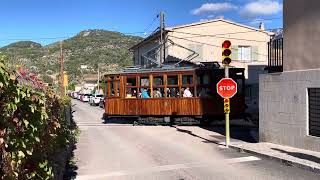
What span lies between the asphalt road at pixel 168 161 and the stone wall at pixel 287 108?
1.53 m

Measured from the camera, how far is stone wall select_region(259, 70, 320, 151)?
13172mm

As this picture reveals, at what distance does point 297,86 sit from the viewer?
13594 millimetres

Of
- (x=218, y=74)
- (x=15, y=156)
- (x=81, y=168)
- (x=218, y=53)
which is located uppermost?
(x=218, y=53)

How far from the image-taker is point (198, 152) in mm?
14039

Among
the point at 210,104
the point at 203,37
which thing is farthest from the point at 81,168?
the point at 203,37

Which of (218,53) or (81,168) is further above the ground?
(218,53)

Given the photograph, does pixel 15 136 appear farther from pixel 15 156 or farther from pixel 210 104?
pixel 210 104

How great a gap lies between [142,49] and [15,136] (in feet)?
149

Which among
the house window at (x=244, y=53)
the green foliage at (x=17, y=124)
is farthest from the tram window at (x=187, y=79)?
the house window at (x=244, y=53)

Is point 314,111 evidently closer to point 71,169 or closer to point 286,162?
point 286,162

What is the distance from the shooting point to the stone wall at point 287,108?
1317 centimetres

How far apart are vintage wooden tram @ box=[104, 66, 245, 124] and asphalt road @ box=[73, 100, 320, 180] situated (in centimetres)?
487

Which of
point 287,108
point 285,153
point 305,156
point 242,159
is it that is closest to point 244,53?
point 287,108

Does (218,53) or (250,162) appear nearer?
(250,162)
